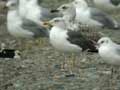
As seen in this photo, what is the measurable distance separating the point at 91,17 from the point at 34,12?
140 cm

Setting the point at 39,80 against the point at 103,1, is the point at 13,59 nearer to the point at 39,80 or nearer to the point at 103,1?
the point at 39,80

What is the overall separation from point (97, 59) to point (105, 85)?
2003 millimetres

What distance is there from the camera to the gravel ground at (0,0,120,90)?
368 inches

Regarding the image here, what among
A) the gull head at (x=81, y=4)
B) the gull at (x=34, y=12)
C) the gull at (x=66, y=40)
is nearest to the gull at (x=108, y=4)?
the gull head at (x=81, y=4)

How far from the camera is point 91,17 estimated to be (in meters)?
13.8

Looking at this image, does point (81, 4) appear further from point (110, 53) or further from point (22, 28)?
point (110, 53)

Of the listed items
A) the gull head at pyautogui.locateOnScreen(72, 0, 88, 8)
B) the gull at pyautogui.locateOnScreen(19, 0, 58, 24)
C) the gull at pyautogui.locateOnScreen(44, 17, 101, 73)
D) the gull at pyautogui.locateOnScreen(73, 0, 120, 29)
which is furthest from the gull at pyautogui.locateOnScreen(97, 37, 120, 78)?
the gull head at pyautogui.locateOnScreen(72, 0, 88, 8)

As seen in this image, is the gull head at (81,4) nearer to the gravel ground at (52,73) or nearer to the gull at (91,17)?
the gull at (91,17)

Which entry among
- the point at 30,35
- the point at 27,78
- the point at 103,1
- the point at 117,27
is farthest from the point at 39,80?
the point at 103,1

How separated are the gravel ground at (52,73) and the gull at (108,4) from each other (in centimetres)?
372

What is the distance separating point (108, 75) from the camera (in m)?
9.83

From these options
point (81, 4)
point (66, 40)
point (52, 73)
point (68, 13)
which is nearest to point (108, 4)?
point (81, 4)

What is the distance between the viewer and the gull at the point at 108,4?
15656 mm

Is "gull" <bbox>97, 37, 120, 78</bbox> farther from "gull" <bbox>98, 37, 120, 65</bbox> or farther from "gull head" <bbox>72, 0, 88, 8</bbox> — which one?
"gull head" <bbox>72, 0, 88, 8</bbox>
